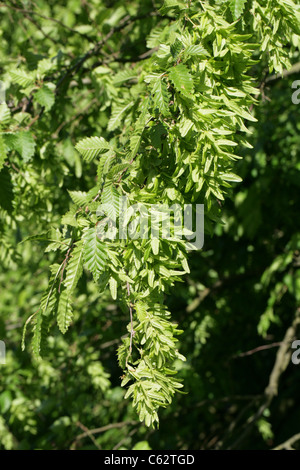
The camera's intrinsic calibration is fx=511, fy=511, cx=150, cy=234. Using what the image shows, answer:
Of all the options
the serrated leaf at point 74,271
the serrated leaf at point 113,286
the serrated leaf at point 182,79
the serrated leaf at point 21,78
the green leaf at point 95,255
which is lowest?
the serrated leaf at point 113,286

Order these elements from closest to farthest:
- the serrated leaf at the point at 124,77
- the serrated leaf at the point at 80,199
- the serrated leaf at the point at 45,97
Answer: the serrated leaf at the point at 80,199 → the serrated leaf at the point at 45,97 → the serrated leaf at the point at 124,77

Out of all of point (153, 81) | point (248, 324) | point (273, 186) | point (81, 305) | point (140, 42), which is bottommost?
point (248, 324)

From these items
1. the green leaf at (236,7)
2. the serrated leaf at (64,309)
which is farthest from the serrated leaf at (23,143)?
the green leaf at (236,7)

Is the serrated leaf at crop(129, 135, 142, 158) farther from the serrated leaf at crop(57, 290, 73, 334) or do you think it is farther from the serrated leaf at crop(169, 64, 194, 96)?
the serrated leaf at crop(57, 290, 73, 334)

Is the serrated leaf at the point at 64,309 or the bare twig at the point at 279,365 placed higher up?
the serrated leaf at the point at 64,309

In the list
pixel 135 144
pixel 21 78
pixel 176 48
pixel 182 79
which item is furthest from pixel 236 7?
pixel 21 78

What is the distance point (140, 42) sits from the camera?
2.87 meters

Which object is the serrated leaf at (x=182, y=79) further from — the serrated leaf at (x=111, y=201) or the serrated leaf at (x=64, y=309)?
the serrated leaf at (x=64, y=309)

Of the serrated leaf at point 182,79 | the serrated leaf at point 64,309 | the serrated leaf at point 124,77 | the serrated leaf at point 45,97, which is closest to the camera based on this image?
the serrated leaf at point 182,79

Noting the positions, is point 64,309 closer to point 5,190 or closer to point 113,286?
point 113,286

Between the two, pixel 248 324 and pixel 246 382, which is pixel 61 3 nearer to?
pixel 248 324

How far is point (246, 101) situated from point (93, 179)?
143 cm

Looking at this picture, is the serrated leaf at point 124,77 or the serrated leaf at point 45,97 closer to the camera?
the serrated leaf at point 45,97
